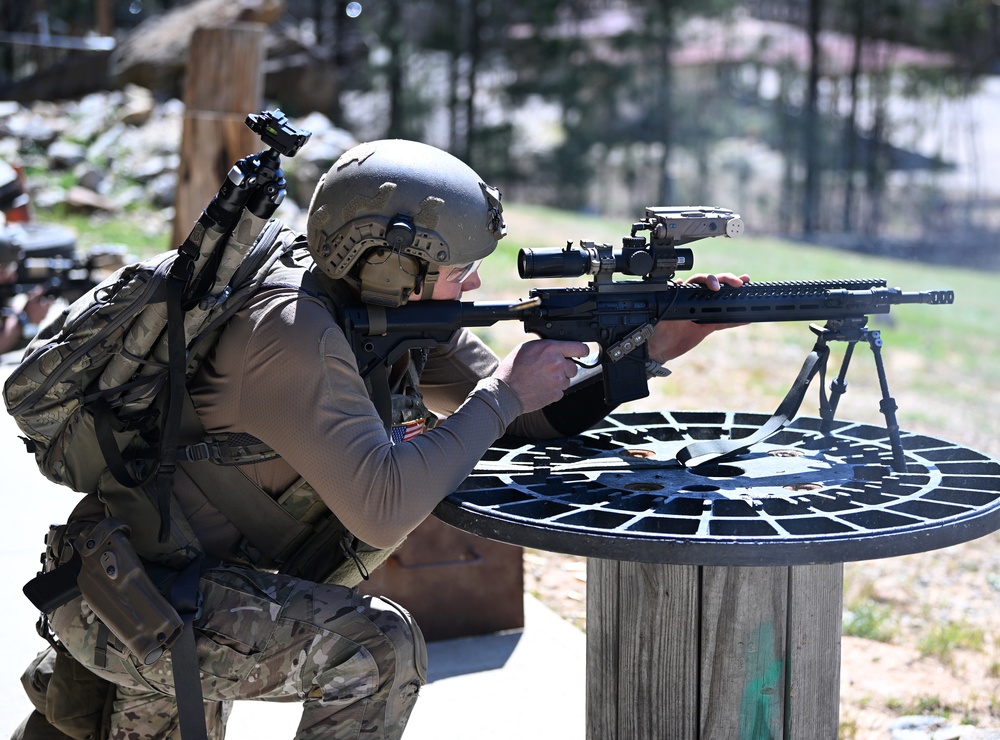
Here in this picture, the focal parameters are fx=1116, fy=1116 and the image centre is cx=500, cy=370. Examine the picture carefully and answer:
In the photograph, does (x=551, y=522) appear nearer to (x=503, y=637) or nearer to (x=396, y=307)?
(x=396, y=307)

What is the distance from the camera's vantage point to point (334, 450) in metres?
2.26

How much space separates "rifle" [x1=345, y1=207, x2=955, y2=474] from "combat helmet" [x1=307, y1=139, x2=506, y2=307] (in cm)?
8

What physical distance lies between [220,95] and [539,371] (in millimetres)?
5464

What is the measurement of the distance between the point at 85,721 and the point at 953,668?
3150 millimetres

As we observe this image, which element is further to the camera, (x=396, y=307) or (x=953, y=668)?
(x=953, y=668)

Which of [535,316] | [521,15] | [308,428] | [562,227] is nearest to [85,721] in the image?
[308,428]

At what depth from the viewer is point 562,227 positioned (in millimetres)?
15906

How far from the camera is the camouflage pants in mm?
2303

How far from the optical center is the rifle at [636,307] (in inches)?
99.9

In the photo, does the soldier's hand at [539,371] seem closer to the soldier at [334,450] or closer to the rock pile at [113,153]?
the soldier at [334,450]

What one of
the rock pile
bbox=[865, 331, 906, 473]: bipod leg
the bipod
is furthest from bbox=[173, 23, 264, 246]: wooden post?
bbox=[865, 331, 906, 473]: bipod leg

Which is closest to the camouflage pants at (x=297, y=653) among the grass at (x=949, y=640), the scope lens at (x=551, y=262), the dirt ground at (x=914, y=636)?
the scope lens at (x=551, y=262)

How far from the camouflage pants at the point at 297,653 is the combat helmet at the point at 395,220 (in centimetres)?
68

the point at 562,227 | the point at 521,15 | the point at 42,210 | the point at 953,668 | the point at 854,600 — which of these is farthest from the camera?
the point at 521,15
